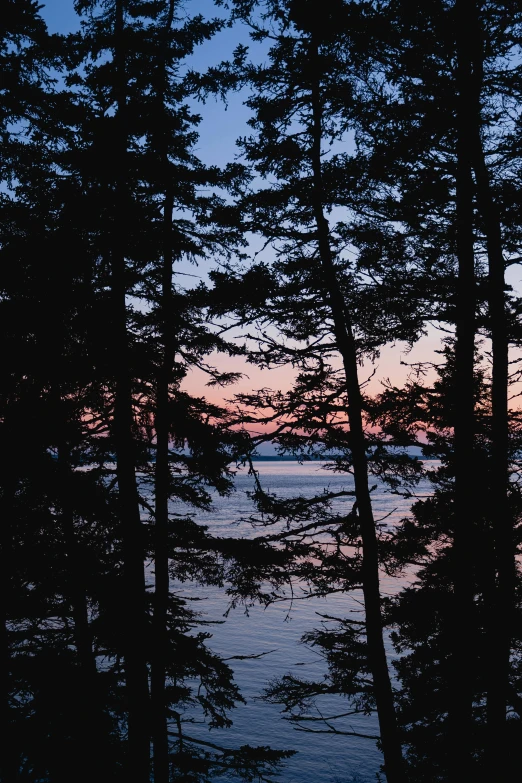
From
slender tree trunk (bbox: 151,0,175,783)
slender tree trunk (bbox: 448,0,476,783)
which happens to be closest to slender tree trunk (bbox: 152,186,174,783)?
slender tree trunk (bbox: 151,0,175,783)

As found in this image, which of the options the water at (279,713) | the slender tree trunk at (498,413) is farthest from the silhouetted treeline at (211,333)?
the water at (279,713)

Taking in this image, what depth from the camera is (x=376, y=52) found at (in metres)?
6.80

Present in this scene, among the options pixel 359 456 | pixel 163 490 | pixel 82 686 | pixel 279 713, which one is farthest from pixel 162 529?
pixel 279 713

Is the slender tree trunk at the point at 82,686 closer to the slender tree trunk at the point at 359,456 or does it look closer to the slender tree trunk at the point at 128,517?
the slender tree trunk at the point at 128,517

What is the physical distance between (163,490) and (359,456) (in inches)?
157

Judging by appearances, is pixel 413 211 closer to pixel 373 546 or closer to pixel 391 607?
pixel 373 546

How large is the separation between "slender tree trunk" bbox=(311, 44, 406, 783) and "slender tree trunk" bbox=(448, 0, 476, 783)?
2949 mm

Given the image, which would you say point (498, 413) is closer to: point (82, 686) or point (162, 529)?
point (162, 529)

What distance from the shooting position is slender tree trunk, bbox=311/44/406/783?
28.6 feet

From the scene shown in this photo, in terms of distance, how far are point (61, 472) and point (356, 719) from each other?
73.7 feet

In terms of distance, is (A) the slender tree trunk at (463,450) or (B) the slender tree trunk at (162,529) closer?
(A) the slender tree trunk at (463,450)

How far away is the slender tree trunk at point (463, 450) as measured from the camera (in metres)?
5.68

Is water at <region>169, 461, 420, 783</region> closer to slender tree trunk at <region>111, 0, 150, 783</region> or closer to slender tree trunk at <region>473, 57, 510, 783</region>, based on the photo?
slender tree trunk at <region>111, 0, 150, 783</region>

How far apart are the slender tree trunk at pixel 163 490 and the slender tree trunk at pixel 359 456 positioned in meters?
2.95
